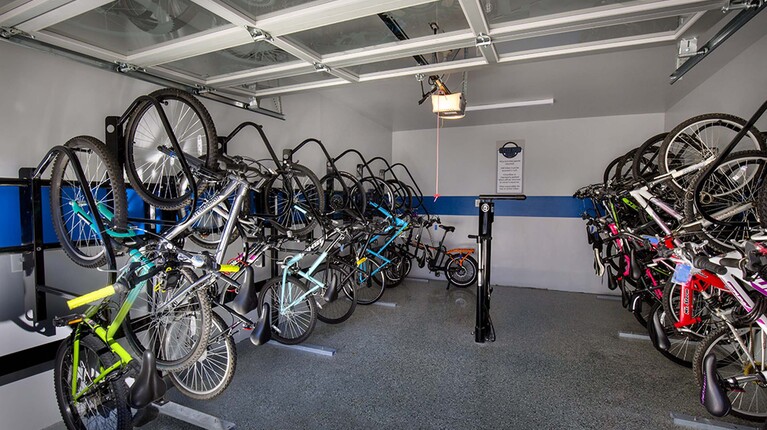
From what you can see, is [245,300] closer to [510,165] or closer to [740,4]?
[740,4]

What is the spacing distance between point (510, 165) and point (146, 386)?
4.92 m

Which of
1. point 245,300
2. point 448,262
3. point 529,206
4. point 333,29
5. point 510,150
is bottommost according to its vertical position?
point 448,262

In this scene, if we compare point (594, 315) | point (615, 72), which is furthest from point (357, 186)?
point (594, 315)

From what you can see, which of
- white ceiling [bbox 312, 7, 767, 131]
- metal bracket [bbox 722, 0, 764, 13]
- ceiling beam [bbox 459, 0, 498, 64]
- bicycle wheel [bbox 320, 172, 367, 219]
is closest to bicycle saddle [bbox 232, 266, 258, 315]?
bicycle wheel [bbox 320, 172, 367, 219]

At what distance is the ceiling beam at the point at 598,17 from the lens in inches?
55.0

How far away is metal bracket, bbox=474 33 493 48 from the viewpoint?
165cm

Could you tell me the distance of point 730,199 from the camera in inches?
84.5

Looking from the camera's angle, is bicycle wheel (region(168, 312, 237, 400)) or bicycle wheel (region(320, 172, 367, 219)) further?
bicycle wheel (region(320, 172, 367, 219))

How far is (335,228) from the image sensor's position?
9.68ft

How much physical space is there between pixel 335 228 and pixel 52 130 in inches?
71.3

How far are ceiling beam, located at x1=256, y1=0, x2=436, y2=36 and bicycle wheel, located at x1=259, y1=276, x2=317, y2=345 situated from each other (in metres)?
1.86

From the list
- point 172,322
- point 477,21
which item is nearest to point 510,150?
point 477,21

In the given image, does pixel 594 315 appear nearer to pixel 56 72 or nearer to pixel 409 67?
pixel 409 67

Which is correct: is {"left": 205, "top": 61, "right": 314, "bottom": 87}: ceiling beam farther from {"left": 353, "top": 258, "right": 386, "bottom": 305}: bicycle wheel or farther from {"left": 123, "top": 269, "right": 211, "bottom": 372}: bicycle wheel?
{"left": 353, "top": 258, "right": 386, "bottom": 305}: bicycle wheel
